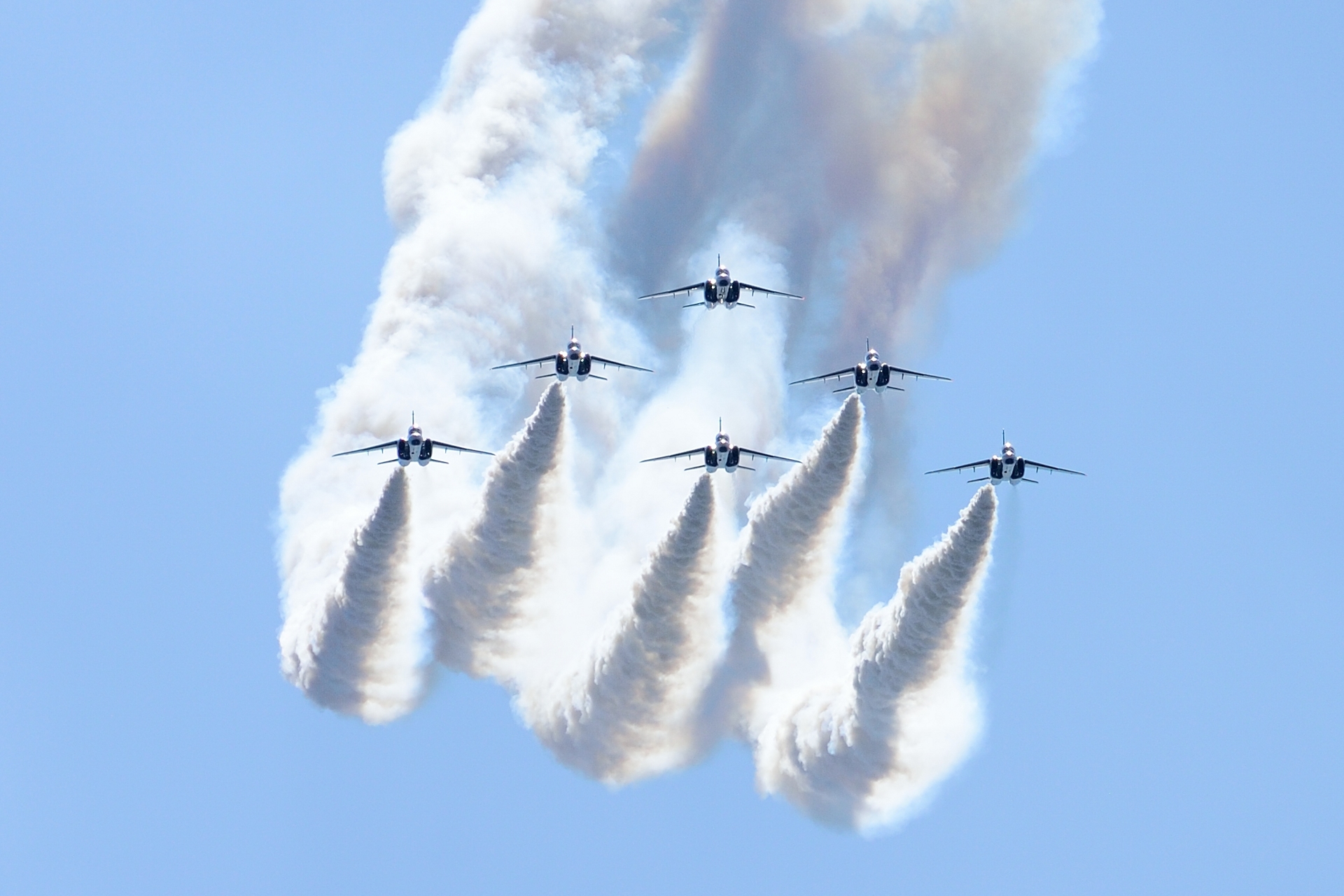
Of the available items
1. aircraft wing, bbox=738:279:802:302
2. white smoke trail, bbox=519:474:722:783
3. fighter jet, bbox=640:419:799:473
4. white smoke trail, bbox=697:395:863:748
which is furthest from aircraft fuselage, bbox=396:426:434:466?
aircraft wing, bbox=738:279:802:302

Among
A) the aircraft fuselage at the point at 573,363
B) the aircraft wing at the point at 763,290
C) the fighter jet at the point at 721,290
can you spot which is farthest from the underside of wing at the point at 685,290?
the aircraft fuselage at the point at 573,363

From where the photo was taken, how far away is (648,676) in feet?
358

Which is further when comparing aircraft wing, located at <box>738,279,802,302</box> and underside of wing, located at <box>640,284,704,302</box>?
aircraft wing, located at <box>738,279,802,302</box>

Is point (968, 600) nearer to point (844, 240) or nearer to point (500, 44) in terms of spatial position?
point (844, 240)

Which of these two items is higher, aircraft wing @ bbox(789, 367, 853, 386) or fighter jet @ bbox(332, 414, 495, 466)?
aircraft wing @ bbox(789, 367, 853, 386)

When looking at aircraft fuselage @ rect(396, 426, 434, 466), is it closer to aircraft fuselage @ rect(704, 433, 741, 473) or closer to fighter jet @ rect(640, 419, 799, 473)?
fighter jet @ rect(640, 419, 799, 473)

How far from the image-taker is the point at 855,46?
4651 inches

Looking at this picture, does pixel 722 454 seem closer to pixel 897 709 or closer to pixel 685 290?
pixel 685 290

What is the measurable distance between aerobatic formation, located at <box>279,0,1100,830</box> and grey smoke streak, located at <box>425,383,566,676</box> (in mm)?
137

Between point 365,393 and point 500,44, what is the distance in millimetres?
19640

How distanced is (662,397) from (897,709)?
21364 mm

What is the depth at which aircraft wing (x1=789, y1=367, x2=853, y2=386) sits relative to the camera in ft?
339

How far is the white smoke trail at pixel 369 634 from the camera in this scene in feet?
358

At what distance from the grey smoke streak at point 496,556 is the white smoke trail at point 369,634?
1683mm
